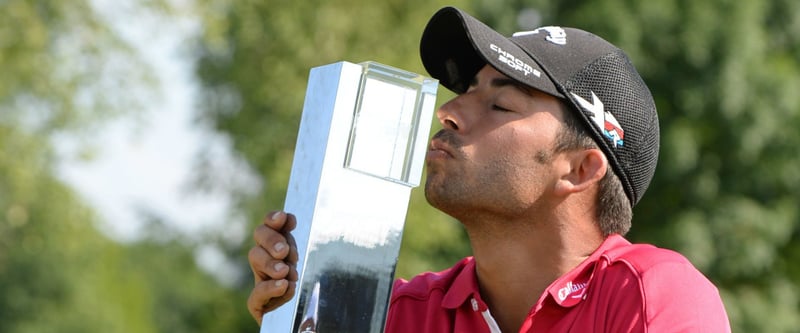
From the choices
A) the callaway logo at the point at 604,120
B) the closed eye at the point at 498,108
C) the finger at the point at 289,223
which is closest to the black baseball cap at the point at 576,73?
the callaway logo at the point at 604,120

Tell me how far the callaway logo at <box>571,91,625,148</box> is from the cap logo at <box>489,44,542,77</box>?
0.48ft

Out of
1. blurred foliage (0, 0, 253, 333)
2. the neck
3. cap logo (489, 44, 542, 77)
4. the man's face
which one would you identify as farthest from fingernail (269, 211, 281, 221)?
blurred foliage (0, 0, 253, 333)

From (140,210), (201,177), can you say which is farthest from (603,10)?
(140,210)

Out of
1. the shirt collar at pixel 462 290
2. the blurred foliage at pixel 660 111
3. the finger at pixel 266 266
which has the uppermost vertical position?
the blurred foliage at pixel 660 111

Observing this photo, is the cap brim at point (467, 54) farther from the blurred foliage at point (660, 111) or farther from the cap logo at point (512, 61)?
the blurred foliage at point (660, 111)

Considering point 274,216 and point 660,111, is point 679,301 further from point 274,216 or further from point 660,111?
point 660,111

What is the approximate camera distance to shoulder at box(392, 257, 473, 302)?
136 inches

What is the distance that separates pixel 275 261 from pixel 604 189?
3.34 ft

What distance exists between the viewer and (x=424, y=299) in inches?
135

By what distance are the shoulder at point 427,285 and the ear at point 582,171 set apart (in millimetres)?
386

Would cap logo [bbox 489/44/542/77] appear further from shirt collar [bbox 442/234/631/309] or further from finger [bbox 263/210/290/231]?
finger [bbox 263/210/290/231]

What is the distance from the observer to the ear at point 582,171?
10.7 ft

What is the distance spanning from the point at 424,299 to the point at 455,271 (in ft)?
0.50

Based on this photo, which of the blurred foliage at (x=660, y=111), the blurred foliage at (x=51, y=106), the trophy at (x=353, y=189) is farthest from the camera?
the blurred foliage at (x=660, y=111)
